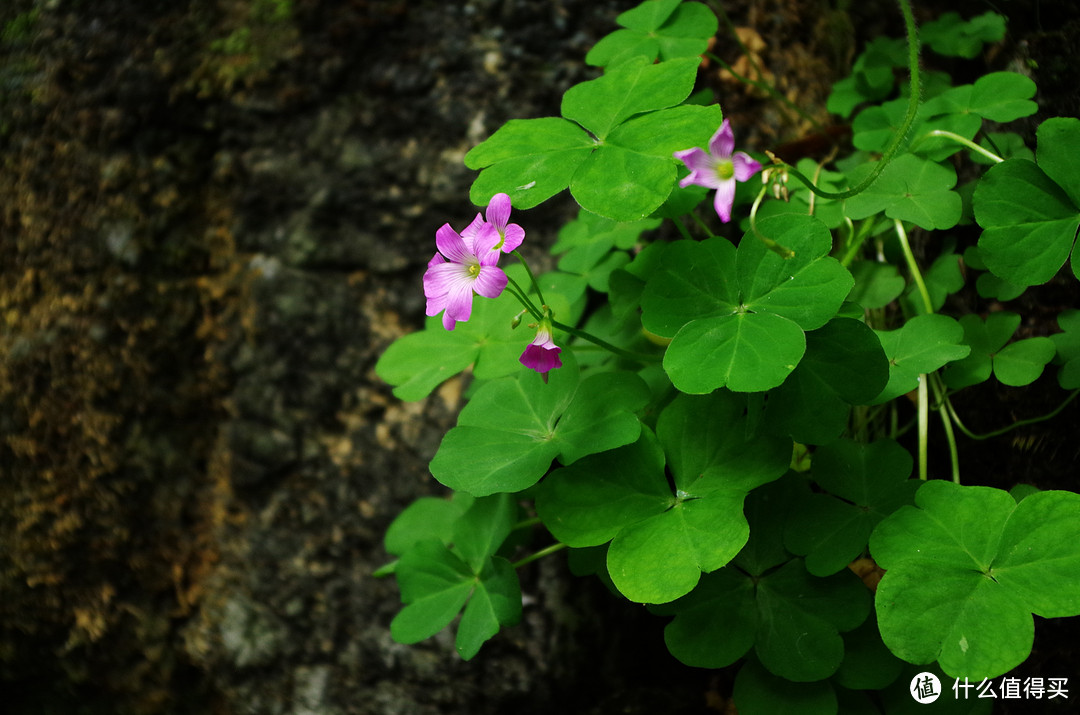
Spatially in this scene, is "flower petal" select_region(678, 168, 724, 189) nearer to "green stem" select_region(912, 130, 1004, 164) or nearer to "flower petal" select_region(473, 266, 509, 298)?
"green stem" select_region(912, 130, 1004, 164)

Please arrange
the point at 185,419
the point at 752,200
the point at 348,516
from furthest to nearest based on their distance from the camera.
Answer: the point at 185,419
the point at 348,516
the point at 752,200

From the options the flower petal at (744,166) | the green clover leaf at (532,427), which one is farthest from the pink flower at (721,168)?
the green clover leaf at (532,427)

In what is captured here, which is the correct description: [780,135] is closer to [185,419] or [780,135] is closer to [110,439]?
[185,419]

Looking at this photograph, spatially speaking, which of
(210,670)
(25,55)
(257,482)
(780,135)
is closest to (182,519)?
(257,482)

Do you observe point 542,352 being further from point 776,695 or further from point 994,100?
point 994,100

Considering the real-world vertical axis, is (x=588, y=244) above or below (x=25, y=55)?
below

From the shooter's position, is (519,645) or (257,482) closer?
(519,645)

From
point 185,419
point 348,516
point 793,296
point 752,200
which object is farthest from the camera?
point 185,419

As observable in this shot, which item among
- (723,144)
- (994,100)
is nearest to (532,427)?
(723,144)

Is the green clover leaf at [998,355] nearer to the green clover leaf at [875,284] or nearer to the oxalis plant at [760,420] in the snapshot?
the oxalis plant at [760,420]
